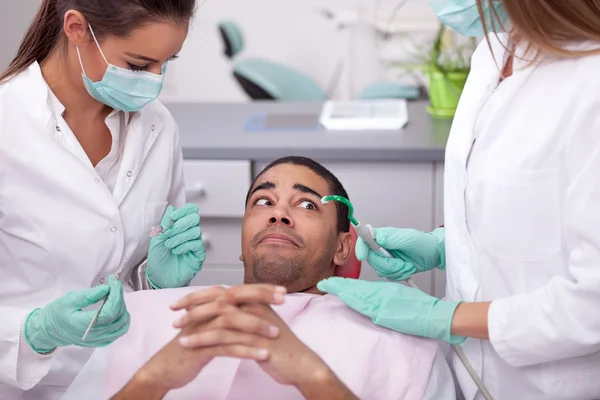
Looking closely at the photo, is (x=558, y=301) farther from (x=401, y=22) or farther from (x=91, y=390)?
(x=401, y=22)

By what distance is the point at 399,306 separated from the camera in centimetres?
148

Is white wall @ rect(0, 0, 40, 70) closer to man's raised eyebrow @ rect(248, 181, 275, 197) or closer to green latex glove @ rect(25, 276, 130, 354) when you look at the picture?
man's raised eyebrow @ rect(248, 181, 275, 197)

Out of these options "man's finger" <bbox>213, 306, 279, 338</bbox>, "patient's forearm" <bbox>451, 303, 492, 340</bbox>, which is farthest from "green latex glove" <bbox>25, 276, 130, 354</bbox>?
"patient's forearm" <bbox>451, 303, 492, 340</bbox>

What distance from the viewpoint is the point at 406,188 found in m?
2.56

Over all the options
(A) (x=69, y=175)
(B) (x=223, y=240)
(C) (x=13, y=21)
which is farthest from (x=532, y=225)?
(C) (x=13, y=21)

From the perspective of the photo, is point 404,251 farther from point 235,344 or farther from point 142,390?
point 142,390

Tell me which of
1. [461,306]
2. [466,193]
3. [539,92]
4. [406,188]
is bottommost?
[406,188]

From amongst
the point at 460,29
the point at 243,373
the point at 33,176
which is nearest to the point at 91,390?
the point at 243,373

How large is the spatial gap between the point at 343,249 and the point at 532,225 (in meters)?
0.60

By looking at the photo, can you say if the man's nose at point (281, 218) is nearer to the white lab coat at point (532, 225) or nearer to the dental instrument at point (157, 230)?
the dental instrument at point (157, 230)

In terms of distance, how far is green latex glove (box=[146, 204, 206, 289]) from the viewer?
1.74 meters

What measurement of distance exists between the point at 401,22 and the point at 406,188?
1.11 metres

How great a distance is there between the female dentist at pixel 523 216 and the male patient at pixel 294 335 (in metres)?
0.07

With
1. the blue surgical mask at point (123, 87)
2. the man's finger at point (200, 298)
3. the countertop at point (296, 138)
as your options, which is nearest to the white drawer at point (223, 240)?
the countertop at point (296, 138)
